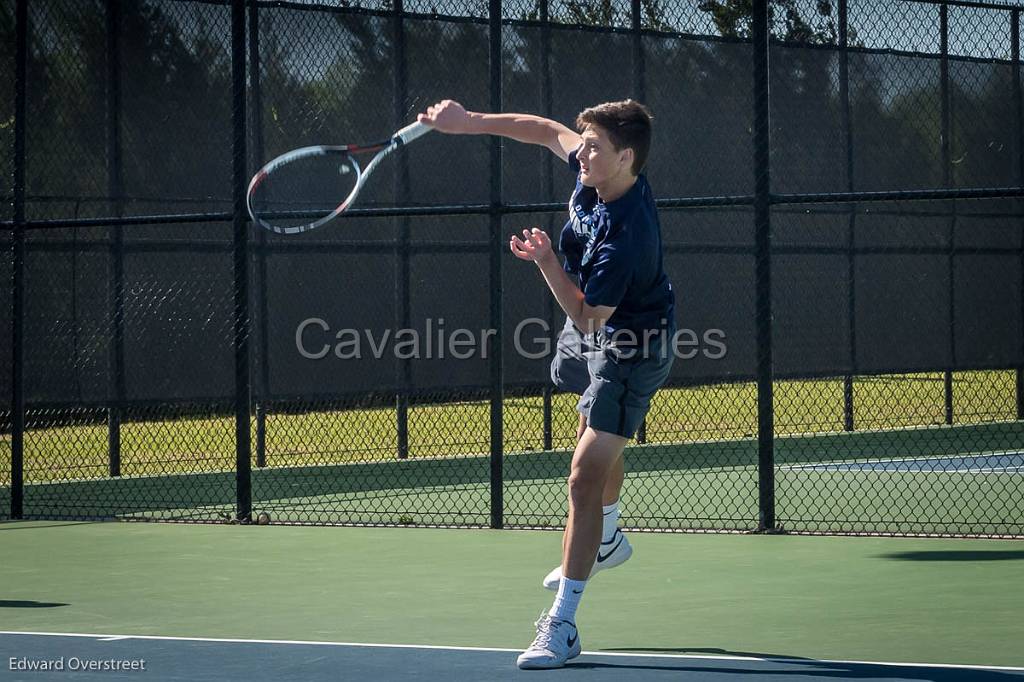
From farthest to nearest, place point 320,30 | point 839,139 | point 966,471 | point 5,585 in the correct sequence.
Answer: point 839,139 < point 320,30 < point 966,471 < point 5,585

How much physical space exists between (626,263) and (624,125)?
46 cm

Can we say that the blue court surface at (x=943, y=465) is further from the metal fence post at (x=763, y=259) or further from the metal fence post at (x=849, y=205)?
the metal fence post at (x=763, y=259)

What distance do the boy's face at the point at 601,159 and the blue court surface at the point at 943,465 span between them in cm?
661

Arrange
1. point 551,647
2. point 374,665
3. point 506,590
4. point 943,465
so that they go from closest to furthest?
1. point 551,647
2. point 374,665
3. point 506,590
4. point 943,465

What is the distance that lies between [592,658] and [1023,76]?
1139 cm

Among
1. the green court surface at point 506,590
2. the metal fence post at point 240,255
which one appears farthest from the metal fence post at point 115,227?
the green court surface at point 506,590

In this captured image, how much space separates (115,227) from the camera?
11930 mm

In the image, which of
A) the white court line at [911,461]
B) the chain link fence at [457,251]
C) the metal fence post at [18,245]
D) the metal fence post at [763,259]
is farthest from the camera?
the white court line at [911,461]

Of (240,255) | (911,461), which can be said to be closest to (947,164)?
(911,461)

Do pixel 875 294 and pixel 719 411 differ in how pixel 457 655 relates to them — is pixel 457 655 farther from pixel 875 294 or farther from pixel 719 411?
pixel 719 411

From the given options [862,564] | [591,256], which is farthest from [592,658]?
[862,564]

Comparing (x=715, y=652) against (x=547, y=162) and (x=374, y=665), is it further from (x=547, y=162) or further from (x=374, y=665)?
(x=547, y=162)

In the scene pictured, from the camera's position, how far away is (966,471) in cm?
1145

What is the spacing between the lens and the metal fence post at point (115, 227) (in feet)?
39.2
